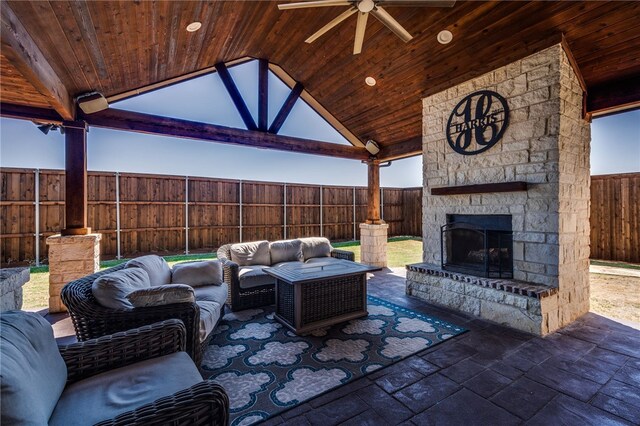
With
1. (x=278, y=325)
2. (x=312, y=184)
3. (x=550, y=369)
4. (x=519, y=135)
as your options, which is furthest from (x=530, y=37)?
(x=312, y=184)

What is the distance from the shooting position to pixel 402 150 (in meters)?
5.66

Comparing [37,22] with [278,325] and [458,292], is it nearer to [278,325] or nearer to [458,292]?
[278,325]

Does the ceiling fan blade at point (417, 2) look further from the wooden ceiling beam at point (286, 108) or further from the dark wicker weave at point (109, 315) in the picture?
the dark wicker weave at point (109, 315)

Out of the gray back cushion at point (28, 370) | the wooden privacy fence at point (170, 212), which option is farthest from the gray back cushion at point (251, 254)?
the wooden privacy fence at point (170, 212)

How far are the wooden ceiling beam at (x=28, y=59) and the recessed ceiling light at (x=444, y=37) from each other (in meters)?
3.88

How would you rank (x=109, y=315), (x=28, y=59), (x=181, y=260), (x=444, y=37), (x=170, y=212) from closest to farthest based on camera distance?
(x=109, y=315), (x=28, y=59), (x=444, y=37), (x=181, y=260), (x=170, y=212)

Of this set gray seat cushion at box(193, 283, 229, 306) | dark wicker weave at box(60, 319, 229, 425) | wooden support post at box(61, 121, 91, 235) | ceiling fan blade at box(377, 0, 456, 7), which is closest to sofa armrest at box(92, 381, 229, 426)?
dark wicker weave at box(60, 319, 229, 425)

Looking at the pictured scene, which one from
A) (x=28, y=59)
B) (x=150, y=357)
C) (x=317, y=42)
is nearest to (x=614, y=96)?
(x=317, y=42)

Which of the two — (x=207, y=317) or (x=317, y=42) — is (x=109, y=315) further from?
(x=317, y=42)

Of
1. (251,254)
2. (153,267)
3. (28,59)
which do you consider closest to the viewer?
(28,59)

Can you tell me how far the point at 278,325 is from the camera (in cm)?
314

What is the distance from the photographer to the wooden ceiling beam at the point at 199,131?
12.6ft

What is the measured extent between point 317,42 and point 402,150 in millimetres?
2640

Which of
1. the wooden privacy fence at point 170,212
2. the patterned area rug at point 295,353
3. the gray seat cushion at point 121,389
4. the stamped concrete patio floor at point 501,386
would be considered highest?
the wooden privacy fence at point 170,212
